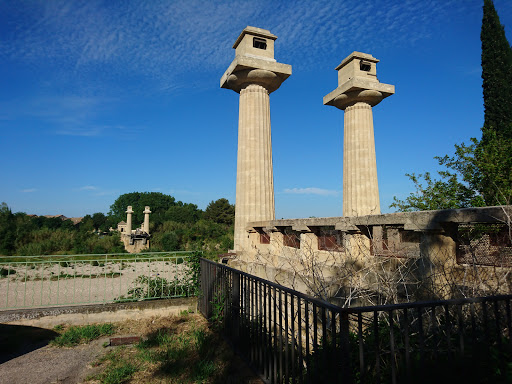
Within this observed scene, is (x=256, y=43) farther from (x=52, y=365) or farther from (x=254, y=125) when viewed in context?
(x=52, y=365)

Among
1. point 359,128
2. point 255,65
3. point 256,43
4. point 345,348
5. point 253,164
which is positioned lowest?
point 345,348

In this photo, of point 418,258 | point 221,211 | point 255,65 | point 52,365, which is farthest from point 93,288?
point 221,211

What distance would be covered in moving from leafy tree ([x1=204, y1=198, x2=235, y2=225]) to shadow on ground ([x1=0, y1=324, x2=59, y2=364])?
47.5m

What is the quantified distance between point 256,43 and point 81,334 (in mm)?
9750

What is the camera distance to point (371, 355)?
298cm

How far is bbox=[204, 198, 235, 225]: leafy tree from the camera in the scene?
54406 mm

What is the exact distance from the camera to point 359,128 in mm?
12383

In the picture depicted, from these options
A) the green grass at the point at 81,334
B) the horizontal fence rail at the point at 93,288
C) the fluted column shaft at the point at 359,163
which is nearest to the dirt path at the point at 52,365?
the green grass at the point at 81,334

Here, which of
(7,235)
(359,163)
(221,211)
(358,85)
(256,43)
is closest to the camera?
(256,43)

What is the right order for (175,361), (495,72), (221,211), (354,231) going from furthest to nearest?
(221,211) → (495,72) → (354,231) → (175,361)

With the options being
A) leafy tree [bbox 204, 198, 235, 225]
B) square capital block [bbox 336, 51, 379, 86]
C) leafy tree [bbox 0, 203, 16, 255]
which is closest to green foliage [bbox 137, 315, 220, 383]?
square capital block [bbox 336, 51, 379, 86]

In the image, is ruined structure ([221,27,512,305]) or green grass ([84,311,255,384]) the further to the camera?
green grass ([84,311,255,384])

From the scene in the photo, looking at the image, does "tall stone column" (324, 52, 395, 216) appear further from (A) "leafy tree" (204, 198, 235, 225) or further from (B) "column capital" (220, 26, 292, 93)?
(A) "leafy tree" (204, 198, 235, 225)

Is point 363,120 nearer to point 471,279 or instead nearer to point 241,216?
point 241,216
